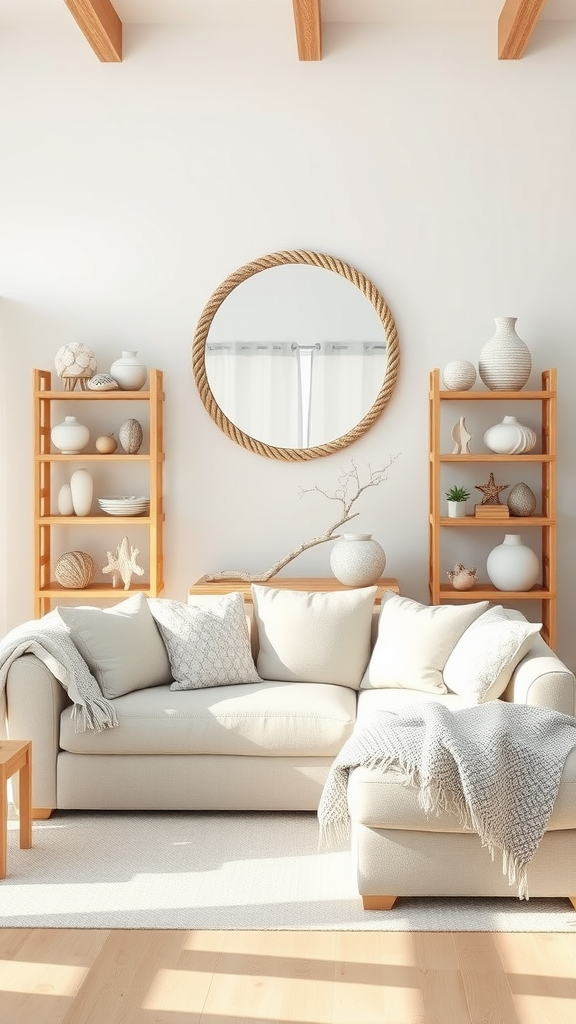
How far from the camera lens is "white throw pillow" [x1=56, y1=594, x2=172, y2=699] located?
3809mm

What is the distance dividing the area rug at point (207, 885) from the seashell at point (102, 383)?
6.37 ft

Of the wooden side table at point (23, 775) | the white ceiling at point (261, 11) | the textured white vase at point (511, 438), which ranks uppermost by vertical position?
the white ceiling at point (261, 11)

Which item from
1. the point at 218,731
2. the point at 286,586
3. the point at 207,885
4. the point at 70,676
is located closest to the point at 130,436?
the point at 286,586

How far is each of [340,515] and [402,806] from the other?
221 centimetres

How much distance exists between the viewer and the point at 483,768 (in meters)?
2.88

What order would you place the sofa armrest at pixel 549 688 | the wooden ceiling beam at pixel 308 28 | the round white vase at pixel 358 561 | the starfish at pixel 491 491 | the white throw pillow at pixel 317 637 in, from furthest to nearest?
the starfish at pixel 491 491
the round white vase at pixel 358 561
the wooden ceiling beam at pixel 308 28
the white throw pillow at pixel 317 637
the sofa armrest at pixel 549 688

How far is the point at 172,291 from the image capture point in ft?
16.1

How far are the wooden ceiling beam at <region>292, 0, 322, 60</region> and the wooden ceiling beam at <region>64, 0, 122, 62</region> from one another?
0.84m

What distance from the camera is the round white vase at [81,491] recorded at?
15.7 feet

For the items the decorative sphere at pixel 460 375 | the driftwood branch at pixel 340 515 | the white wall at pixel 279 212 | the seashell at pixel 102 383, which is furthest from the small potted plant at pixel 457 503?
the seashell at pixel 102 383

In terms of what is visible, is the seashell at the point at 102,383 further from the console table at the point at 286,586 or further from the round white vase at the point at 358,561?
the round white vase at the point at 358,561

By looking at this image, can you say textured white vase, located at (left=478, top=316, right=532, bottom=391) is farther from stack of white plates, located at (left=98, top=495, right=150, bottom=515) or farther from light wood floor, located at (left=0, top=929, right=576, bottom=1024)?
light wood floor, located at (left=0, top=929, right=576, bottom=1024)

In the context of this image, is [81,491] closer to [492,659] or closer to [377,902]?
[492,659]

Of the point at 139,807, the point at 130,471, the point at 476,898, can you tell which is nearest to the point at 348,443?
the point at 130,471
